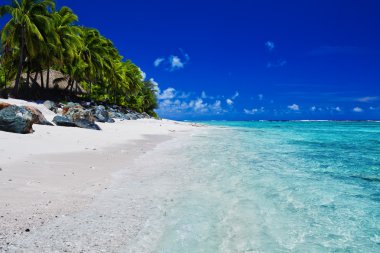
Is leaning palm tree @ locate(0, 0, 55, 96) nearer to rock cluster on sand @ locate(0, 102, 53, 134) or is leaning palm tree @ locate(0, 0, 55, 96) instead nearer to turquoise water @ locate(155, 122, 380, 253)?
rock cluster on sand @ locate(0, 102, 53, 134)

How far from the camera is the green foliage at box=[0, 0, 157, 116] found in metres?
29.3

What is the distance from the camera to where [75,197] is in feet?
16.5

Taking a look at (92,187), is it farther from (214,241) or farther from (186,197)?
(214,241)

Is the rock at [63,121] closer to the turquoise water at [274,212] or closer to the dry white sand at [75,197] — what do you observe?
the dry white sand at [75,197]

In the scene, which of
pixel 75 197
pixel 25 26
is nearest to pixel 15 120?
pixel 75 197

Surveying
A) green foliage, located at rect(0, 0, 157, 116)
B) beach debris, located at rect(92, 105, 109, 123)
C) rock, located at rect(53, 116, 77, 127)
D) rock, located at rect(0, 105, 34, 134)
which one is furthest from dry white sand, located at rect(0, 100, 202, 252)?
green foliage, located at rect(0, 0, 157, 116)

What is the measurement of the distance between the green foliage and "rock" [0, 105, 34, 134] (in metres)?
19.9

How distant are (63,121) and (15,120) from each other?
5179 millimetres

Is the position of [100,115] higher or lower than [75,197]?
higher

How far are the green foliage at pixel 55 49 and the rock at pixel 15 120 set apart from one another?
19.9 metres

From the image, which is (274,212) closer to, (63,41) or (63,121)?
(63,121)

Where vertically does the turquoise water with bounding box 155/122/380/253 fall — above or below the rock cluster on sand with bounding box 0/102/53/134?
below

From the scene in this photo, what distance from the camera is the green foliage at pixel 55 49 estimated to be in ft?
96.3

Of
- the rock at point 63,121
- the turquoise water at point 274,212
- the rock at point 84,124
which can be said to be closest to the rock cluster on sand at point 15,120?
the rock at point 63,121
